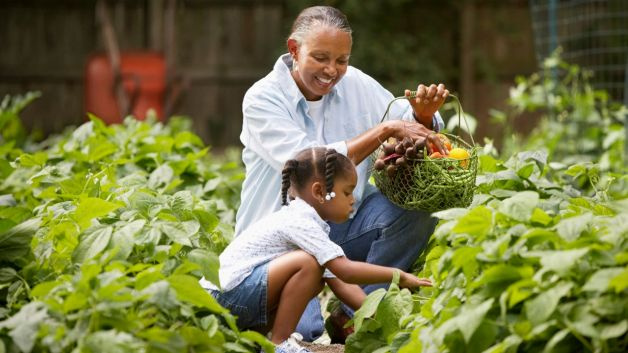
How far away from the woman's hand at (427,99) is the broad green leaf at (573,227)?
1110 millimetres

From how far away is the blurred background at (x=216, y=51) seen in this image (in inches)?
479

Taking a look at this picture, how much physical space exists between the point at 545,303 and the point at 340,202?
1.20m

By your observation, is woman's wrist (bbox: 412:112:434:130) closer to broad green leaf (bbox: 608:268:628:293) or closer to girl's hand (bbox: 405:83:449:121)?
girl's hand (bbox: 405:83:449:121)

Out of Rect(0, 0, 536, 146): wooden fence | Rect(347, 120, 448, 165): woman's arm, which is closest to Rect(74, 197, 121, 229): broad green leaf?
Rect(347, 120, 448, 165): woman's arm

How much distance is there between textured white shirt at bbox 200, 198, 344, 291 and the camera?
373 centimetres

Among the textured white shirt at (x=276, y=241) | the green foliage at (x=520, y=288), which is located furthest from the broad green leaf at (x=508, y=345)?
the textured white shirt at (x=276, y=241)

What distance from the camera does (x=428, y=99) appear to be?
4.02 meters

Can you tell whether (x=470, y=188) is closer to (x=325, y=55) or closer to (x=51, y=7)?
(x=325, y=55)

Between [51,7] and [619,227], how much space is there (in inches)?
456

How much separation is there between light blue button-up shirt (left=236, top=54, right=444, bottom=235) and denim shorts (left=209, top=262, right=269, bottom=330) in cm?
52

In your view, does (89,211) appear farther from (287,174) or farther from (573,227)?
(573,227)

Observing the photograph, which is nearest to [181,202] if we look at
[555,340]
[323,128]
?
[323,128]

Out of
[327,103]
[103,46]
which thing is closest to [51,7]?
[103,46]

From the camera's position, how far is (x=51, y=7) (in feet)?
44.5
